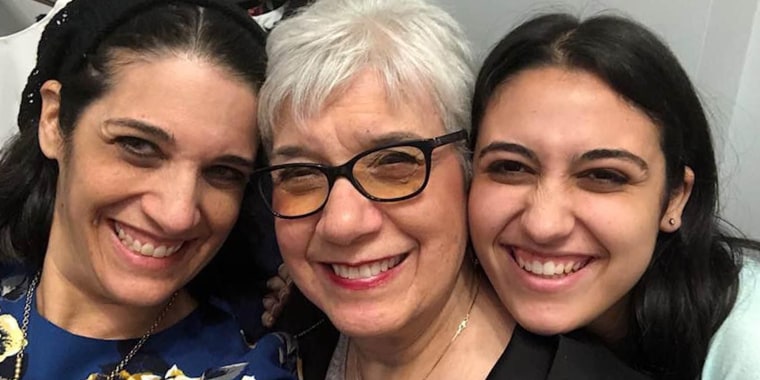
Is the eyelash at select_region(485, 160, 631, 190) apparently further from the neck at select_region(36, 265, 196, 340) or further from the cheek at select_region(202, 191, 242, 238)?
the neck at select_region(36, 265, 196, 340)

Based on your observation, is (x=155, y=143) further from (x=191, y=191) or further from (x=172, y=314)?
(x=172, y=314)

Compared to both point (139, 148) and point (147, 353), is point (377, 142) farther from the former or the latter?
point (147, 353)

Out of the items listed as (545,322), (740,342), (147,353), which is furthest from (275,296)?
(740,342)

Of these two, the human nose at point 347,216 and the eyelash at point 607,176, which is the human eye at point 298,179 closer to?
the human nose at point 347,216

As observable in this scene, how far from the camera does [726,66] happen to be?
222 centimetres

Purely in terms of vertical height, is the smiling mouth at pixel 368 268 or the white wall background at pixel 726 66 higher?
the smiling mouth at pixel 368 268

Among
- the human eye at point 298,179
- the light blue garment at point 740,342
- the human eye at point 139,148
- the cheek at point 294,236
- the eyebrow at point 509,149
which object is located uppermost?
the human eye at point 139,148

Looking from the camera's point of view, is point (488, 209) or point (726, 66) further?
point (726, 66)

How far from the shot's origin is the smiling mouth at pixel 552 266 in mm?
1229

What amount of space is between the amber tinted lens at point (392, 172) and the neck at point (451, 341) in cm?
24

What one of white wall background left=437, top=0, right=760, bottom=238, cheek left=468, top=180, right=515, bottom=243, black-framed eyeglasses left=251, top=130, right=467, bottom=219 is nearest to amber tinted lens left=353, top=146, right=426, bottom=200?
black-framed eyeglasses left=251, top=130, right=467, bottom=219

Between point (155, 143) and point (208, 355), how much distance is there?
1.43ft

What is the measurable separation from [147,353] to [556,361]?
2.51ft

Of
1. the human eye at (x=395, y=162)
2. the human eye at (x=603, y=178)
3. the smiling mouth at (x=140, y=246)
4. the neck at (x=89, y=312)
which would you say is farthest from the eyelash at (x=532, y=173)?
the neck at (x=89, y=312)
